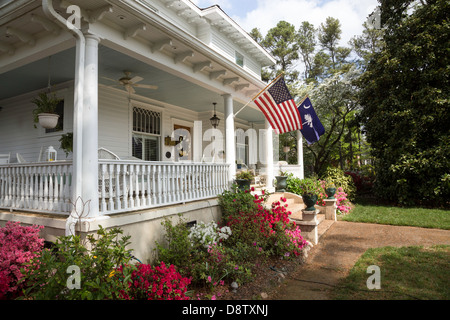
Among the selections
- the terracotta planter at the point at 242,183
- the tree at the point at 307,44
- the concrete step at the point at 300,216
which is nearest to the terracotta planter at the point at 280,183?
the concrete step at the point at 300,216

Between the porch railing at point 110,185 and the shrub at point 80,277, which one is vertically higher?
the porch railing at point 110,185

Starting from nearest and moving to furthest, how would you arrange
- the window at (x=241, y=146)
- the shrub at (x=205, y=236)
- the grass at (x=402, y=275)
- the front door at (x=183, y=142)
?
the grass at (x=402, y=275) → the shrub at (x=205, y=236) → the front door at (x=183, y=142) → the window at (x=241, y=146)

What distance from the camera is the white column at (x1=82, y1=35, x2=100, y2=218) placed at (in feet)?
11.6

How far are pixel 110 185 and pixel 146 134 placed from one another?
462cm

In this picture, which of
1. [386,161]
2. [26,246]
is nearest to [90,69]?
[26,246]

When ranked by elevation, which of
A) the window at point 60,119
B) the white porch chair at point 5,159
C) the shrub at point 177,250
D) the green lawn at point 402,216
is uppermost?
the window at point 60,119

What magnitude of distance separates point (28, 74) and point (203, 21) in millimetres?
6181

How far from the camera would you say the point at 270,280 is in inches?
150

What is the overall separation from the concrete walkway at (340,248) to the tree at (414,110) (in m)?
3.24

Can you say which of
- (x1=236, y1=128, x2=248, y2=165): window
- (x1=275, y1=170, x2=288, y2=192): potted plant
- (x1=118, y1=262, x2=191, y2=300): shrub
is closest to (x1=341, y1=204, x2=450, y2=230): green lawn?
(x1=275, y1=170, x2=288, y2=192): potted plant

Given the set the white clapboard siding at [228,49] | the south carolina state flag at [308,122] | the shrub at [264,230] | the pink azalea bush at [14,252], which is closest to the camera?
the pink azalea bush at [14,252]

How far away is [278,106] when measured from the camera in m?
6.39

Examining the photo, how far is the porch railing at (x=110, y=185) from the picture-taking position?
3.94 m

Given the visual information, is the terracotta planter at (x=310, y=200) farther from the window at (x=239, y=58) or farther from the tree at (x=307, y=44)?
the tree at (x=307, y=44)
